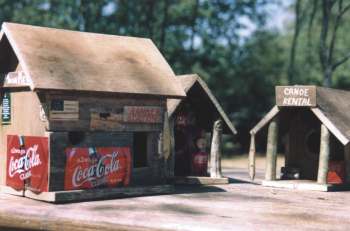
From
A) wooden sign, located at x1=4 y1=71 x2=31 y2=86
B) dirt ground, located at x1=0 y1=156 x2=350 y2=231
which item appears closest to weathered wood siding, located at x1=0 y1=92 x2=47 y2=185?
wooden sign, located at x1=4 y1=71 x2=31 y2=86

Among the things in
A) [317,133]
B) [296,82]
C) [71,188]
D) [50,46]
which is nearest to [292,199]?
[317,133]

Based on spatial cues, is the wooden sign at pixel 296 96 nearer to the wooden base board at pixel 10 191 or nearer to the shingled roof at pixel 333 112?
the shingled roof at pixel 333 112

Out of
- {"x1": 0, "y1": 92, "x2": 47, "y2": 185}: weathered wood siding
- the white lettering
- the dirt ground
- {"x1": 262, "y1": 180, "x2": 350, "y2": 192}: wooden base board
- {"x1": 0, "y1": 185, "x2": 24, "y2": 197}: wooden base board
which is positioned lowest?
the dirt ground

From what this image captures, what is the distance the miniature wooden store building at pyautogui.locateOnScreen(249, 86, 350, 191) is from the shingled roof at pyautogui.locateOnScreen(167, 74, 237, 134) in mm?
1061

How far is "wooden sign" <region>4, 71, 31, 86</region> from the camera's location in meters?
13.7

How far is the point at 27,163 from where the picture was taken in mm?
13688

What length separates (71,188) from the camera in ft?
43.9

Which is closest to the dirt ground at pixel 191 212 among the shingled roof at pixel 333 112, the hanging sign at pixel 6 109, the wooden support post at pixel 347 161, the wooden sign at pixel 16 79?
the shingled roof at pixel 333 112

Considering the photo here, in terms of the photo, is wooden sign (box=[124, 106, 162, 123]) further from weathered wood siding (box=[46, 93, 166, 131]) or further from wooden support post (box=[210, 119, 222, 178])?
wooden support post (box=[210, 119, 222, 178])

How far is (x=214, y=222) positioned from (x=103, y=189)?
12.2ft

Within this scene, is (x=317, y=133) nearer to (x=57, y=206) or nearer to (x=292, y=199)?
(x=292, y=199)

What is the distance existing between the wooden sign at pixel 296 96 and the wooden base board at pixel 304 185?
2201 mm

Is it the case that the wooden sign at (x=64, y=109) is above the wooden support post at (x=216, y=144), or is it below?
above

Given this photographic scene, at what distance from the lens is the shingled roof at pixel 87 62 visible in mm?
13070
